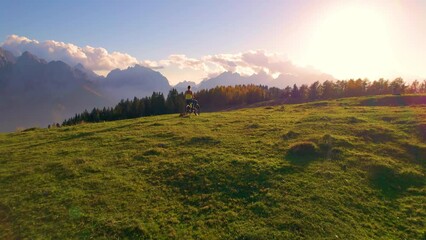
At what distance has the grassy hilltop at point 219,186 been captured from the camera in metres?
13.7

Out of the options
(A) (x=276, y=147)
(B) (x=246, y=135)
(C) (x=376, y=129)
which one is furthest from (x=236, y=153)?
(C) (x=376, y=129)

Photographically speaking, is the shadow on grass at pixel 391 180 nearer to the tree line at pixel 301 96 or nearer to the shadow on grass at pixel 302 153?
the shadow on grass at pixel 302 153

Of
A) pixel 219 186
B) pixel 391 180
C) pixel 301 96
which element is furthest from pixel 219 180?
pixel 301 96

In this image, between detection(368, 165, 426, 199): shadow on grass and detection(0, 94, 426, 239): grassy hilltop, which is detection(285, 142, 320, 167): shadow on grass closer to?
detection(0, 94, 426, 239): grassy hilltop

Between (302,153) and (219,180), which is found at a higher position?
(302,153)

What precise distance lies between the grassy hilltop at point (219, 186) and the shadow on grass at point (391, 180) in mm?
57

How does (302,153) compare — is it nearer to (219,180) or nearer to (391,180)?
(391,180)

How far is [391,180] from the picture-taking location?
18.5m

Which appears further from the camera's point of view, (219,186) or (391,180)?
(391,180)

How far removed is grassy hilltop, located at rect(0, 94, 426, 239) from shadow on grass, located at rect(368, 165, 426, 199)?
57 millimetres

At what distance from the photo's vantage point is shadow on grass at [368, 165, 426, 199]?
17312mm

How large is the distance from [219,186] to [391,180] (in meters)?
9.70

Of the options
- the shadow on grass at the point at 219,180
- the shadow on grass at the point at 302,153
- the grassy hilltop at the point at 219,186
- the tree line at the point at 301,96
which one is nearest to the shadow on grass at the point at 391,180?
the grassy hilltop at the point at 219,186

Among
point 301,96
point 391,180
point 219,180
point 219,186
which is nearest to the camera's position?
point 219,186
